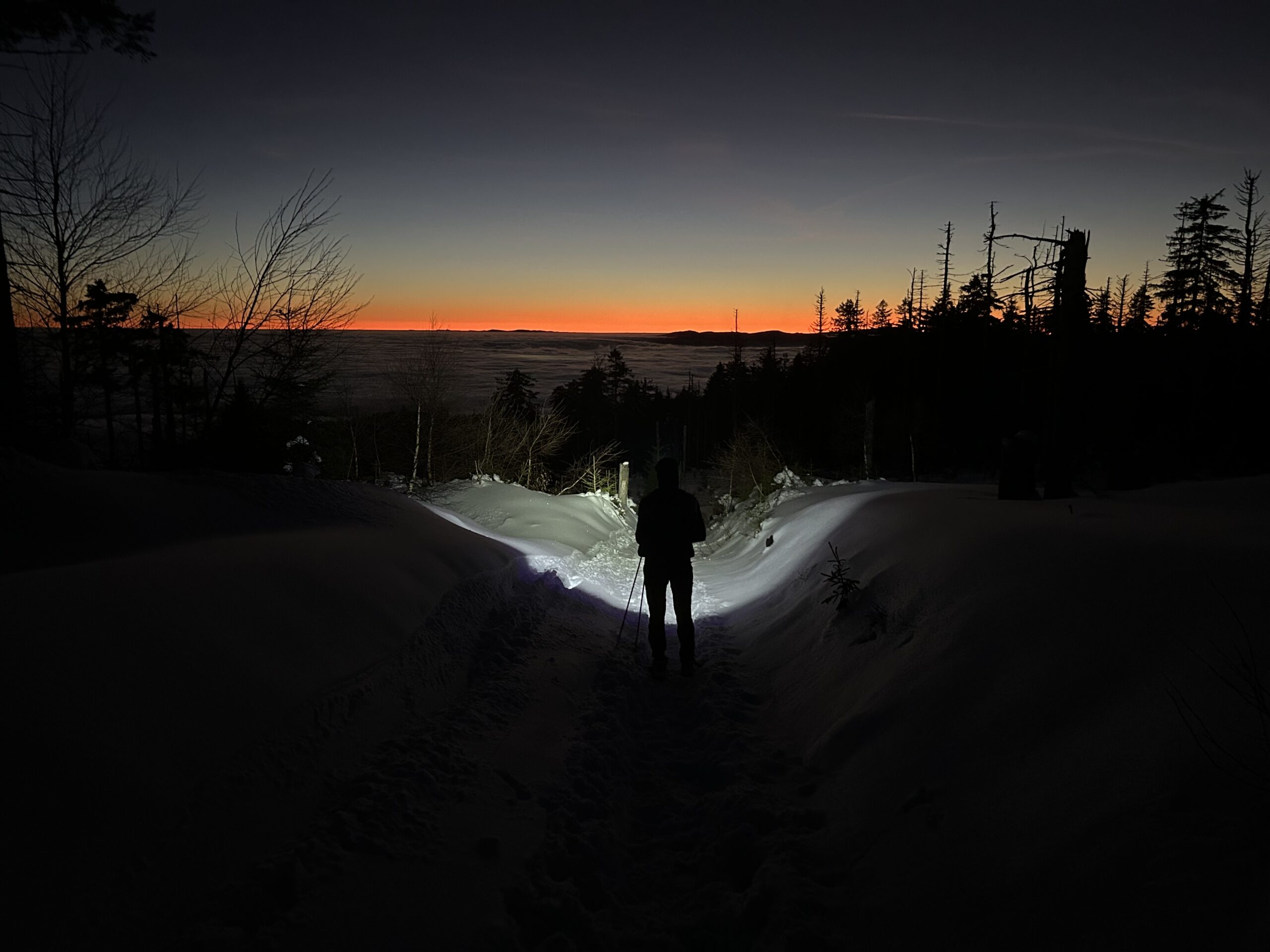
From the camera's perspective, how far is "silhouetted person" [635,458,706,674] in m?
6.68

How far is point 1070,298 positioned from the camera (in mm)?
11508

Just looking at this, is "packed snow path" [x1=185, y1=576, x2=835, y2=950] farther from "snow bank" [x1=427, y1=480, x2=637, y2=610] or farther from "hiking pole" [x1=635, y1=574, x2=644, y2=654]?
"snow bank" [x1=427, y1=480, x2=637, y2=610]

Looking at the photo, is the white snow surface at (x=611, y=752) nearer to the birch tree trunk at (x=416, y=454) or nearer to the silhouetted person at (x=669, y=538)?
the silhouetted person at (x=669, y=538)

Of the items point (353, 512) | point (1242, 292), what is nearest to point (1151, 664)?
point (353, 512)

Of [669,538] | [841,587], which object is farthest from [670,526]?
[841,587]

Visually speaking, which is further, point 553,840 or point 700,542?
point 700,542

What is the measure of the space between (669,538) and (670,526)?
14 cm

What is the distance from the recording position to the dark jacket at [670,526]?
6723 millimetres

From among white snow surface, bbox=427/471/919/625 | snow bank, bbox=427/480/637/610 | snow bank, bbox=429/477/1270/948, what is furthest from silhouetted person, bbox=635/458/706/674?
snow bank, bbox=427/480/637/610

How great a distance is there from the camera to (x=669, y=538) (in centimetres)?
675

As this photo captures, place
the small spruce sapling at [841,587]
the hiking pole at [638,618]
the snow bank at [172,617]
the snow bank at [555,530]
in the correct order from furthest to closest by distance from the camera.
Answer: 1. the snow bank at [555,530]
2. the hiking pole at [638,618]
3. the small spruce sapling at [841,587]
4. the snow bank at [172,617]

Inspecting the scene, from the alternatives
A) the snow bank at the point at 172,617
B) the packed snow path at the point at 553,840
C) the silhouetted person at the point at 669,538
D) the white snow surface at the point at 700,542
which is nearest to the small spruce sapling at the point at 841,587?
the white snow surface at the point at 700,542

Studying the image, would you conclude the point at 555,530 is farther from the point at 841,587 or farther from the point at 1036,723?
the point at 1036,723

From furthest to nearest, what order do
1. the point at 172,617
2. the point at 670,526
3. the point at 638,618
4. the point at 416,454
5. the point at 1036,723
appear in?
the point at 416,454 < the point at 638,618 < the point at 670,526 < the point at 172,617 < the point at 1036,723
